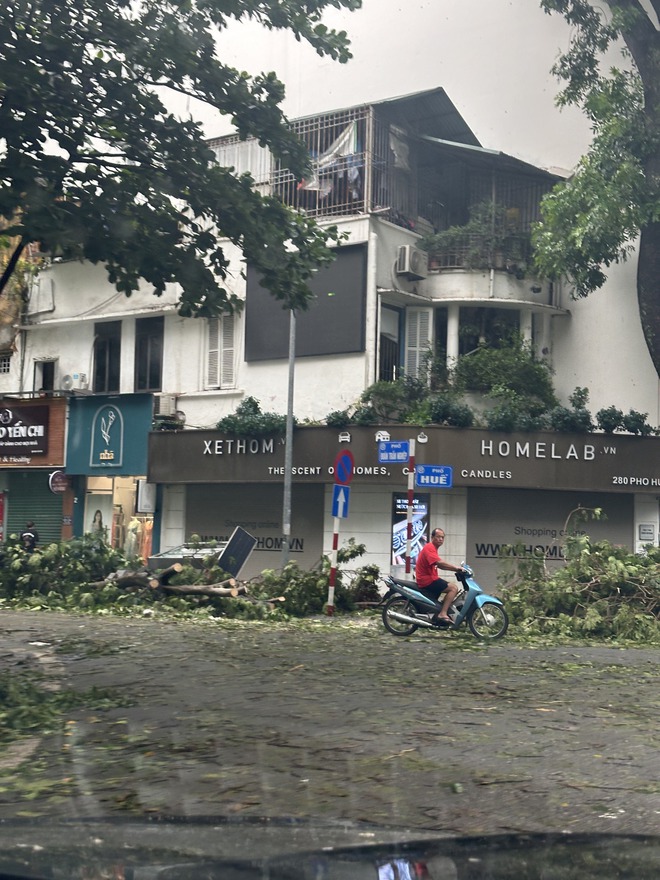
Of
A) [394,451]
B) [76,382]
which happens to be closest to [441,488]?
[394,451]

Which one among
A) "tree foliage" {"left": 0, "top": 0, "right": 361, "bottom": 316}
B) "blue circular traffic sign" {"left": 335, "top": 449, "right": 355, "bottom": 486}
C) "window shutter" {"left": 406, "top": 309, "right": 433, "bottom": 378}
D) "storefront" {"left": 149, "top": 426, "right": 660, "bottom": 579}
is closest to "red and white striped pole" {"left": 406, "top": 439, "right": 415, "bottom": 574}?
"blue circular traffic sign" {"left": 335, "top": 449, "right": 355, "bottom": 486}

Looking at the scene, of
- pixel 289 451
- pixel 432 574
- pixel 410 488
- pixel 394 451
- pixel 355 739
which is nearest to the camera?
pixel 355 739

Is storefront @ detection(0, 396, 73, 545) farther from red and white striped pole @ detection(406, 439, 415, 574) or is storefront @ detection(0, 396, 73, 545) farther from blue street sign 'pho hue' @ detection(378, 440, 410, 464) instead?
red and white striped pole @ detection(406, 439, 415, 574)

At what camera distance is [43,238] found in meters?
10.4

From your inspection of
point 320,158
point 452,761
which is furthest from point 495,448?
point 452,761

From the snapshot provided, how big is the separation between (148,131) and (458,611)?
8.08m

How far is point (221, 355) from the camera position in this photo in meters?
30.1

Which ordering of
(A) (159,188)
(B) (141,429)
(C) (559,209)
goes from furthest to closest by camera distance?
(B) (141,429)
(C) (559,209)
(A) (159,188)

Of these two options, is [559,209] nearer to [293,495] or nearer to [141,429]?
[293,495]

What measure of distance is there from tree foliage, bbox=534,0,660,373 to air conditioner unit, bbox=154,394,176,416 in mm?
10813

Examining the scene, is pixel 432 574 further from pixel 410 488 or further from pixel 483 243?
pixel 483 243

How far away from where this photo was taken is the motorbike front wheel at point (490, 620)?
16.1 metres

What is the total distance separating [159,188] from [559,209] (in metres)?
14.6

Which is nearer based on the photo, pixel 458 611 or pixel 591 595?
pixel 458 611
